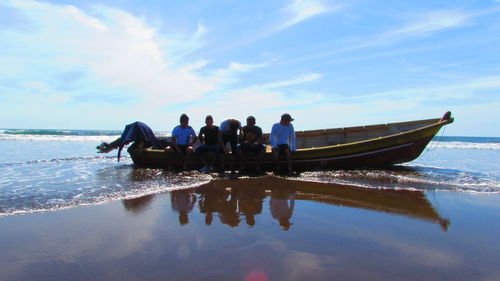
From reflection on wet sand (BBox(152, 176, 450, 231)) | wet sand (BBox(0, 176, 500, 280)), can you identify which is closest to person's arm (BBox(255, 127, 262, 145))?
reflection on wet sand (BBox(152, 176, 450, 231))

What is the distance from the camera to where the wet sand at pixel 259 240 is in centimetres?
265

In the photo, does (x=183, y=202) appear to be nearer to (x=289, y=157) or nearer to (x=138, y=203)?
(x=138, y=203)

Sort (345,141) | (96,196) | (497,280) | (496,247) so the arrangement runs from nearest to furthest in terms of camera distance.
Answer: (497,280) < (496,247) < (96,196) < (345,141)

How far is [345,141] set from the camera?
11.1 m

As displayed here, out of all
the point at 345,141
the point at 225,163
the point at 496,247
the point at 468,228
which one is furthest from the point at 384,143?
the point at 496,247

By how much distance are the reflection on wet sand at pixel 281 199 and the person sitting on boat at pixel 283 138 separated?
169cm

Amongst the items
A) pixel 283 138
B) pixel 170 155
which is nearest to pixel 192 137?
pixel 170 155

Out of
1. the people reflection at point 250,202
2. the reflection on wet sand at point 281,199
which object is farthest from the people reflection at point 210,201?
the people reflection at point 250,202

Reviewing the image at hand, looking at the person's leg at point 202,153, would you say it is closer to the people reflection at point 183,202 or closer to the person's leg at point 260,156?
the person's leg at point 260,156

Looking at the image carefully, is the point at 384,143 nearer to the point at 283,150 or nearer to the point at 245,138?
the point at 283,150

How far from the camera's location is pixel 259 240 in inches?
132

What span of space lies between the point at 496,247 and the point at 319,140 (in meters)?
8.34

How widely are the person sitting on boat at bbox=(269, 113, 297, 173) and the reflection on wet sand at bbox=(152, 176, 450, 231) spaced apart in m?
1.69

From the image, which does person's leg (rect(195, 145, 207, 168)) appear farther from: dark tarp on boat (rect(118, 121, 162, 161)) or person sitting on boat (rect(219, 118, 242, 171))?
dark tarp on boat (rect(118, 121, 162, 161))
